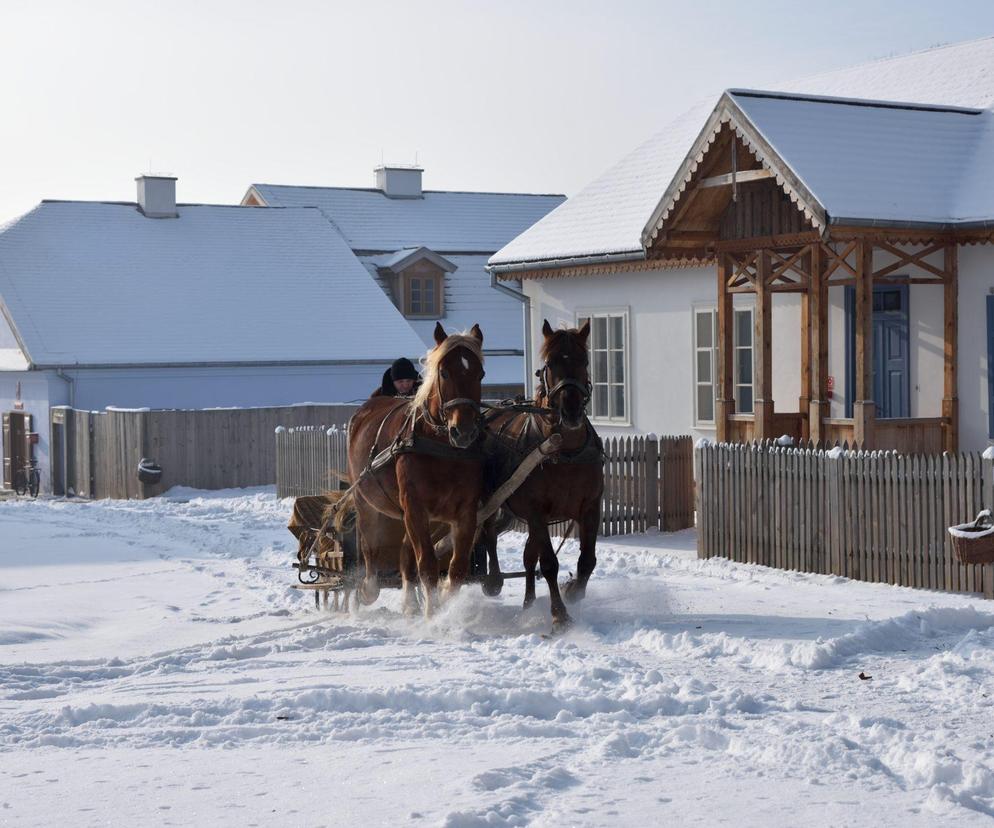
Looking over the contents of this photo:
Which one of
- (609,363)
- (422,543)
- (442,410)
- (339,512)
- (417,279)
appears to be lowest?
(422,543)

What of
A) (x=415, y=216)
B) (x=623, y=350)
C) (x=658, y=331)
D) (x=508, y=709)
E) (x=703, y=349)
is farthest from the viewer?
(x=415, y=216)

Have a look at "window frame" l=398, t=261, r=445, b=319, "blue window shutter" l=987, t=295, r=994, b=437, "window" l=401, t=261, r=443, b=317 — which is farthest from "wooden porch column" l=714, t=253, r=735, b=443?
"window" l=401, t=261, r=443, b=317

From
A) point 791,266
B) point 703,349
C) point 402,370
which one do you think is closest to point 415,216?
point 703,349

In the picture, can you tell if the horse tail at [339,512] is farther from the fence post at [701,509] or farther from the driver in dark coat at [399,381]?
the fence post at [701,509]

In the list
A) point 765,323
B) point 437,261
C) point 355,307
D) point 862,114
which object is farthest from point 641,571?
point 437,261

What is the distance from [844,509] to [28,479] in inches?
919

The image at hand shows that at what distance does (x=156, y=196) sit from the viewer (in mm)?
38750

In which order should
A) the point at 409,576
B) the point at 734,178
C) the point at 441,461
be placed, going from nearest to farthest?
Answer: the point at 441,461, the point at 409,576, the point at 734,178

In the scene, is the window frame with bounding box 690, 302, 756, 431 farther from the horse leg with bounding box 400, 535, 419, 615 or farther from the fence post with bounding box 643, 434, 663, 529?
the horse leg with bounding box 400, 535, 419, 615

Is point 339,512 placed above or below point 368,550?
above

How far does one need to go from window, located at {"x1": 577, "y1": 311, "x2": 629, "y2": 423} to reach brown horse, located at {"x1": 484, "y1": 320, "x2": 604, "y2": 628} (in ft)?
38.1

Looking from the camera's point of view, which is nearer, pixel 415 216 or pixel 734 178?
pixel 734 178

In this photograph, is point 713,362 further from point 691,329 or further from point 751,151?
point 751,151

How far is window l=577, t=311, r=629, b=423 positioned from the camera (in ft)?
72.7
